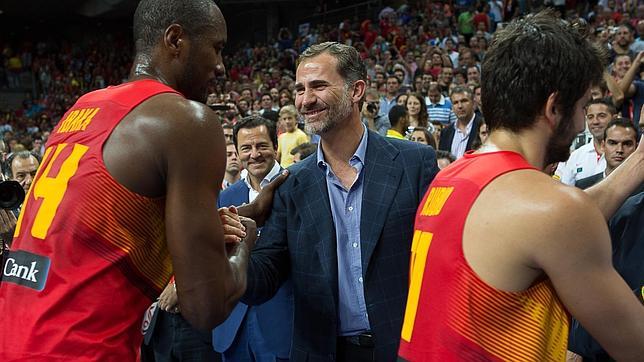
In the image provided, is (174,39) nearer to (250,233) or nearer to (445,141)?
(250,233)

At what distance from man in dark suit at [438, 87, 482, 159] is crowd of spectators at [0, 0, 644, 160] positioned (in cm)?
58

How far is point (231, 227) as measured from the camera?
2316mm

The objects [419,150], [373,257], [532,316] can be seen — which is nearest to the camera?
[532,316]

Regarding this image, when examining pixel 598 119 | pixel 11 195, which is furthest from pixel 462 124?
pixel 11 195

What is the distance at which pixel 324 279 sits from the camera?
2.84 meters

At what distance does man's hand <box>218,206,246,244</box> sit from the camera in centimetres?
230

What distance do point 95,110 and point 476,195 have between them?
3.72 ft

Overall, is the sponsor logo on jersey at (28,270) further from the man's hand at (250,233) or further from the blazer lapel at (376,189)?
the blazer lapel at (376,189)

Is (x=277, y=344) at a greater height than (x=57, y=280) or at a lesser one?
lesser

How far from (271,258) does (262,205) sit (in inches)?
9.5

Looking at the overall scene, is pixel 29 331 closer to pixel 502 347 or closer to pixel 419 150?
pixel 502 347

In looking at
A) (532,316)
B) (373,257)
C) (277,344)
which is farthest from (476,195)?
(277,344)

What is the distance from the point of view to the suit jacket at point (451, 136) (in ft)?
26.9

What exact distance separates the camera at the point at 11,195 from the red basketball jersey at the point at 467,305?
2.04 metres
